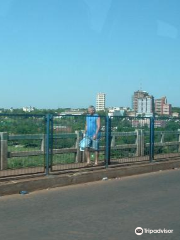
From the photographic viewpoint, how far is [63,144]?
11.2 meters

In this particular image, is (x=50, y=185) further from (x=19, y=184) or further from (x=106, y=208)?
(x=106, y=208)

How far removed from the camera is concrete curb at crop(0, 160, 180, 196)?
9.11 metres

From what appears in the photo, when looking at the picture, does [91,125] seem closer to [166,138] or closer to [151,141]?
[151,141]

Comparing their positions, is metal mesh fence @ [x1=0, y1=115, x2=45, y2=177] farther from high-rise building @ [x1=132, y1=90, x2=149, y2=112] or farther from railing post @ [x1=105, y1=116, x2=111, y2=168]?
high-rise building @ [x1=132, y1=90, x2=149, y2=112]

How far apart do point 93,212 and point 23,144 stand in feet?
11.5

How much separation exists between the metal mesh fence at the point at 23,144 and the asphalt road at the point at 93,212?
1.11 metres

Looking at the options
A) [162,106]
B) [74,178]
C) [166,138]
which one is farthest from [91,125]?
[162,106]

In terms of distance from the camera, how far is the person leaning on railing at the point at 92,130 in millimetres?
11750

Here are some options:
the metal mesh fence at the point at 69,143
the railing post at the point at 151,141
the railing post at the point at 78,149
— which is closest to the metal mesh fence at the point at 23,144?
the metal mesh fence at the point at 69,143

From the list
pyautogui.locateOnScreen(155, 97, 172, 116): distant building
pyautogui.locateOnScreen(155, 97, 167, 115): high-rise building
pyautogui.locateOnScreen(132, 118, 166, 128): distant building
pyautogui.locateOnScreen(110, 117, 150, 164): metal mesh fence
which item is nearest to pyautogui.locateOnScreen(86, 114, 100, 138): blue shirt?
pyautogui.locateOnScreen(110, 117, 150, 164): metal mesh fence

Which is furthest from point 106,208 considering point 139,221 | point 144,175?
point 144,175

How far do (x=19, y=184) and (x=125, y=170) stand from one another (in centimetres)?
387

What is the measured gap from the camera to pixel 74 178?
10477mm

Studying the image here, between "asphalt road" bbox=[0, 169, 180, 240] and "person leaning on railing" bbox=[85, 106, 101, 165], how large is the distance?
4.97 ft
